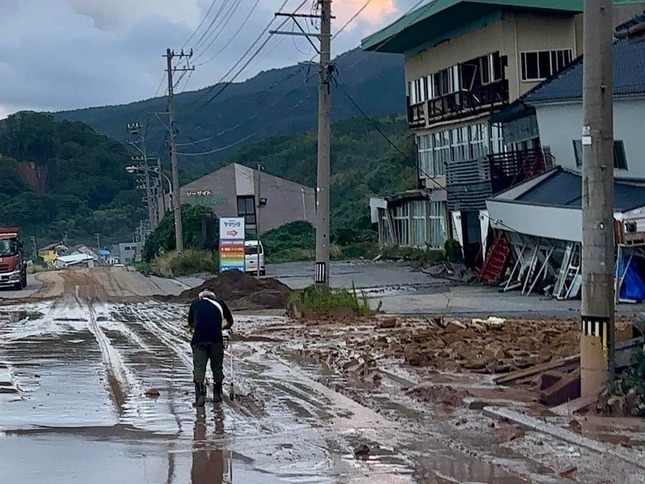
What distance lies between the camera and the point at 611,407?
1297 cm

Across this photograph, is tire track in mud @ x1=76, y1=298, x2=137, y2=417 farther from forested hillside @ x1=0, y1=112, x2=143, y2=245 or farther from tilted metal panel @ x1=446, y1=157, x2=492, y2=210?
forested hillside @ x1=0, y1=112, x2=143, y2=245

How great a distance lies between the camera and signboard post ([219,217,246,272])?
157ft

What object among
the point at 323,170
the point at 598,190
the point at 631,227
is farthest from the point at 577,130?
the point at 598,190

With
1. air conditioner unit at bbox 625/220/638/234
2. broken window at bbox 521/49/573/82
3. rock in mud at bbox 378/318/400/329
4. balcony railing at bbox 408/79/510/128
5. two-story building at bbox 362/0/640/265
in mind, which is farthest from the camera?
balcony railing at bbox 408/79/510/128

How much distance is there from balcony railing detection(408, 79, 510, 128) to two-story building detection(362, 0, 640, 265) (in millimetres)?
51

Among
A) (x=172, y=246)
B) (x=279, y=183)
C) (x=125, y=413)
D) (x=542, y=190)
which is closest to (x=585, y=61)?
(x=125, y=413)

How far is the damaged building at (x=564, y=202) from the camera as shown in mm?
32406

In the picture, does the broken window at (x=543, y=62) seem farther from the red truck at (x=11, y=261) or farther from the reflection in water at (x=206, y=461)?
the reflection in water at (x=206, y=461)

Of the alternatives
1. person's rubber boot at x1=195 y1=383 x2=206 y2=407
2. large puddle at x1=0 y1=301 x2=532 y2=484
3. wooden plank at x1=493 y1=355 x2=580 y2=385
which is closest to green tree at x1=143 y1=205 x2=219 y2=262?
large puddle at x1=0 y1=301 x2=532 y2=484

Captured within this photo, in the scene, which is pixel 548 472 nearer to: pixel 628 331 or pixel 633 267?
pixel 628 331

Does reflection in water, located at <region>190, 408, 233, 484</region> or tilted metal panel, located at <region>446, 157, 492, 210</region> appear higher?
tilted metal panel, located at <region>446, 157, 492, 210</region>

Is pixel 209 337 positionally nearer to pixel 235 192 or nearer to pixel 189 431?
pixel 189 431

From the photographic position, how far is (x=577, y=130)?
38719 millimetres

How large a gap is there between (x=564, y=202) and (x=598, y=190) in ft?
70.2
